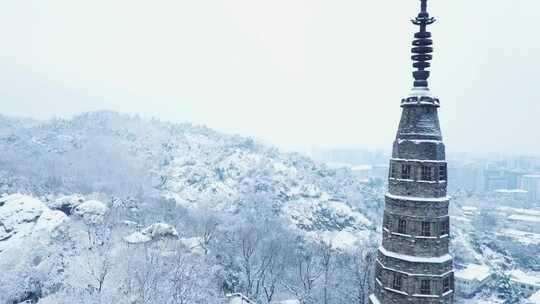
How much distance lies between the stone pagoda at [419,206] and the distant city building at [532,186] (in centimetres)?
16036

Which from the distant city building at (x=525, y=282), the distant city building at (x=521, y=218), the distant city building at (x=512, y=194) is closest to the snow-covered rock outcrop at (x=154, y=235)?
the distant city building at (x=525, y=282)

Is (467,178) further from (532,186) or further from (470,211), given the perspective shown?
(470,211)

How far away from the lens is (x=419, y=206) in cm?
1549

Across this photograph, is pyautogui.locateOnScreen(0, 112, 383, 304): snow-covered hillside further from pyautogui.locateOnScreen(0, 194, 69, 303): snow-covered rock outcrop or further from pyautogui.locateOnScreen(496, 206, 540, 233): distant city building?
pyautogui.locateOnScreen(496, 206, 540, 233): distant city building

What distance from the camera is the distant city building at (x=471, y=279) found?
203 ft

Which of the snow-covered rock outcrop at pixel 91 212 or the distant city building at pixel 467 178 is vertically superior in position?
the distant city building at pixel 467 178

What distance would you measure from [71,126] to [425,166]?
146703 millimetres

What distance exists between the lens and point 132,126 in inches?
6029

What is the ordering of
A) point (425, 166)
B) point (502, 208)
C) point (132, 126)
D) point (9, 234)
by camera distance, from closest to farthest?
point (425, 166) < point (9, 234) < point (502, 208) < point (132, 126)

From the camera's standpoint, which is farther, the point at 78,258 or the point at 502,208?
the point at 502,208

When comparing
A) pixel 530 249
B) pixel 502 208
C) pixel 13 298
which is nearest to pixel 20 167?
pixel 13 298

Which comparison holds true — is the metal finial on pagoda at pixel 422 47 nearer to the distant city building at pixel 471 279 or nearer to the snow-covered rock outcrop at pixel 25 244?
the snow-covered rock outcrop at pixel 25 244

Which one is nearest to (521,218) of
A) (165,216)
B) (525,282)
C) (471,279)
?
(525,282)

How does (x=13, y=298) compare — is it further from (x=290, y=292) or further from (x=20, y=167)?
(x=20, y=167)
